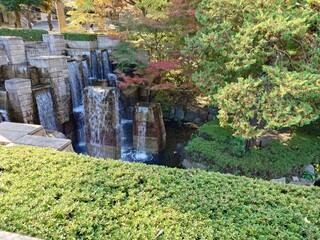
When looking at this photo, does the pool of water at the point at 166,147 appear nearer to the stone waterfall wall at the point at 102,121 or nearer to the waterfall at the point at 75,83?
the stone waterfall wall at the point at 102,121

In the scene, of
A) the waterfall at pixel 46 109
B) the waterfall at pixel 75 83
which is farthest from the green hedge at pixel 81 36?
the waterfall at pixel 46 109

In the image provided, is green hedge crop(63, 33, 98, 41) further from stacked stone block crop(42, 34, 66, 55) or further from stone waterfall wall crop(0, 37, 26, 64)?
stone waterfall wall crop(0, 37, 26, 64)

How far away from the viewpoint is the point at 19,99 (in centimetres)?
680

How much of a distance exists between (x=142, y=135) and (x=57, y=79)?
346 cm

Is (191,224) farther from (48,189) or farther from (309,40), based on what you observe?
(309,40)

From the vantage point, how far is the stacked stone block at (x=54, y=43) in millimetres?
10492

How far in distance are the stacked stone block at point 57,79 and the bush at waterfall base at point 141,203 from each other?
5297mm

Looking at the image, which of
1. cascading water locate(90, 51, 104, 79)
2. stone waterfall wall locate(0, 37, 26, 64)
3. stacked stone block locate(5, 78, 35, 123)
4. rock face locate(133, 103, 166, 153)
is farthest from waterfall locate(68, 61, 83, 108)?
rock face locate(133, 103, 166, 153)

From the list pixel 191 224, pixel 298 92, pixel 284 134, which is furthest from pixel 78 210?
pixel 284 134

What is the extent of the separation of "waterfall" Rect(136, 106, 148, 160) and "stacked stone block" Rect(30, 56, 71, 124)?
8.61ft

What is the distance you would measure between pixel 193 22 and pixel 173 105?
4.23 m

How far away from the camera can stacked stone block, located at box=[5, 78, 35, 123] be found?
6.78 m

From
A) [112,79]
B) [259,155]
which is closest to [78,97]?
[112,79]

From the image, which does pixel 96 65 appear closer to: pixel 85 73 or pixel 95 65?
pixel 95 65
